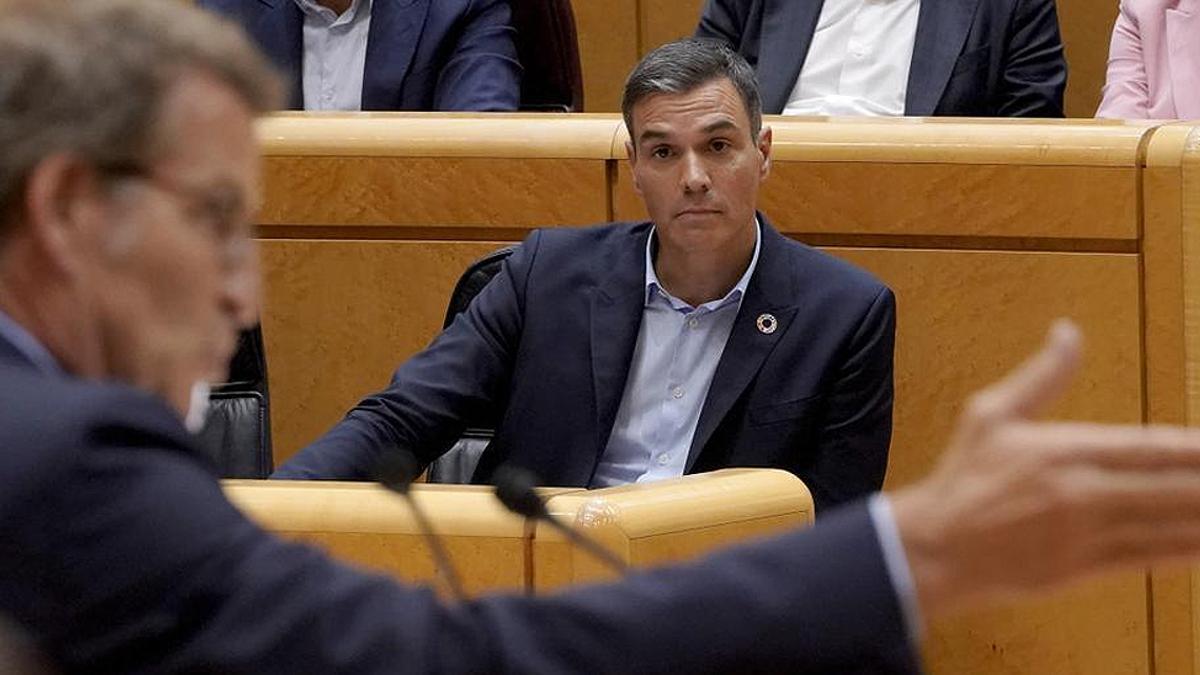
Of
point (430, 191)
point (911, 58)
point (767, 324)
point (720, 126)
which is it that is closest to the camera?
point (767, 324)

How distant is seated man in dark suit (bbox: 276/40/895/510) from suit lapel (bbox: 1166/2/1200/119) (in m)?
0.72

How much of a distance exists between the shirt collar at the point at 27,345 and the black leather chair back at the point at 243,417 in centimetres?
167

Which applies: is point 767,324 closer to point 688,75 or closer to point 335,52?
point 688,75

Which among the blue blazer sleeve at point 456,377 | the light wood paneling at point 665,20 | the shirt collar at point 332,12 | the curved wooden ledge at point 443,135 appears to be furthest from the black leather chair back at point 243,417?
the light wood paneling at point 665,20

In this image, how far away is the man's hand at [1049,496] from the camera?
733mm

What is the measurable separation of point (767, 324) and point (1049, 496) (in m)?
1.60

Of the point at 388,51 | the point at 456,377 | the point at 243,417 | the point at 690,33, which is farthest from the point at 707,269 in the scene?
the point at 690,33

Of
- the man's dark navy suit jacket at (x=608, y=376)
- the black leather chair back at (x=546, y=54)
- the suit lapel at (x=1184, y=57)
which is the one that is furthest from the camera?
the black leather chair back at (x=546, y=54)

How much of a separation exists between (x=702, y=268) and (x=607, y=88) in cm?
202

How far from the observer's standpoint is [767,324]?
2.33 m

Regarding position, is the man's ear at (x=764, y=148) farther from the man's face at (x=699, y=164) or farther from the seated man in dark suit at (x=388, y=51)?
the seated man in dark suit at (x=388, y=51)

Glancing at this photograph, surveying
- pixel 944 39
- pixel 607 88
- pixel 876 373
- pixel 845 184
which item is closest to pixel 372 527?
pixel 876 373

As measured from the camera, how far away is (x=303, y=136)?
2.73m

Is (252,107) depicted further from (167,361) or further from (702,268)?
(702,268)
